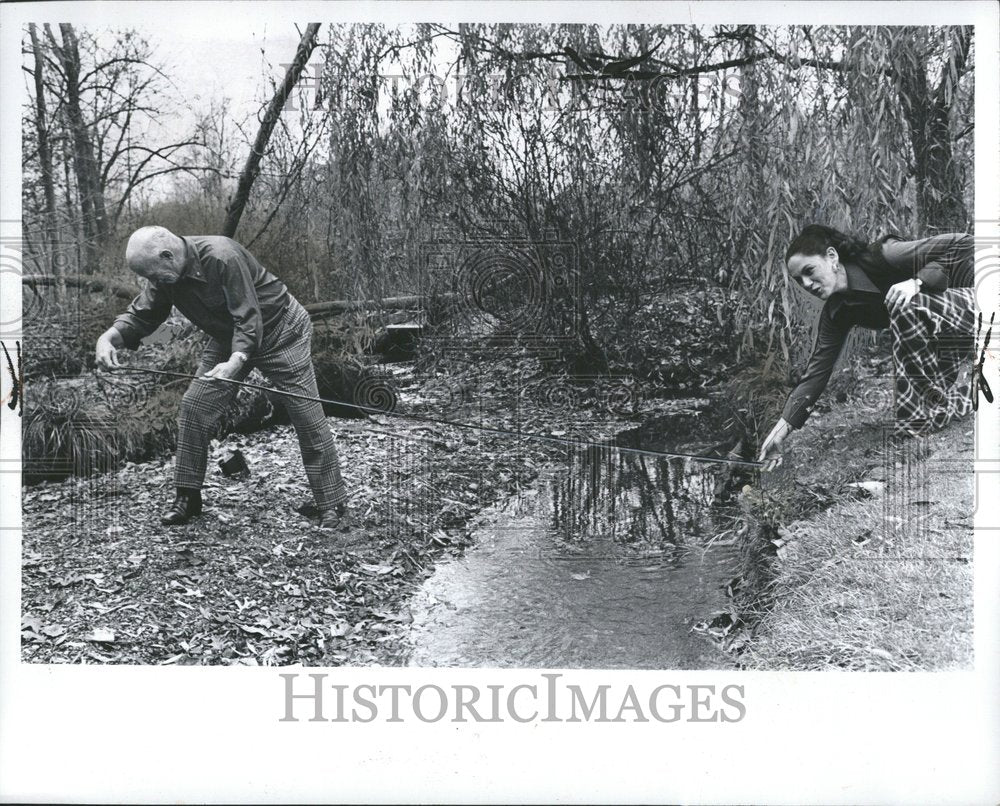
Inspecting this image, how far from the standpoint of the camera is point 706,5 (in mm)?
3447

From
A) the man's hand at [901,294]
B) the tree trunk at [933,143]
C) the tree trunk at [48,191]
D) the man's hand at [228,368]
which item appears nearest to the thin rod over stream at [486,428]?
the man's hand at [228,368]

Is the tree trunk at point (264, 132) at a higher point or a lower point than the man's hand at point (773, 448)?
higher

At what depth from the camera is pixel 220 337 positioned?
356 cm

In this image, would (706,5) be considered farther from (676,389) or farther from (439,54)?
(676,389)

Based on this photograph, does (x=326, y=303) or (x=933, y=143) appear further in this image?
(x=326, y=303)

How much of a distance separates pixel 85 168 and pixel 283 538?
177cm

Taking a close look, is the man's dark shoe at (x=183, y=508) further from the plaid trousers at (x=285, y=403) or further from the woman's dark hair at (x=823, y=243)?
the woman's dark hair at (x=823, y=243)

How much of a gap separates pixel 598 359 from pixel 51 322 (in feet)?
7.62

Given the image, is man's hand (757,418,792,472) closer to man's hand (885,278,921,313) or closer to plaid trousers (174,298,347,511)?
man's hand (885,278,921,313)

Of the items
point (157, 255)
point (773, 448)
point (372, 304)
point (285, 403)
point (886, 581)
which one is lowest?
point (886, 581)

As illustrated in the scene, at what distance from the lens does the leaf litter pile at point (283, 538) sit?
350 cm

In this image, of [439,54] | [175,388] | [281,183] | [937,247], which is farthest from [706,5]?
[175,388]

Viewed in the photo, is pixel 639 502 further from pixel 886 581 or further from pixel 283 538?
pixel 283 538

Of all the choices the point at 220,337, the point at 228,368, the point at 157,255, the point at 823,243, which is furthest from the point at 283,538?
the point at 823,243
